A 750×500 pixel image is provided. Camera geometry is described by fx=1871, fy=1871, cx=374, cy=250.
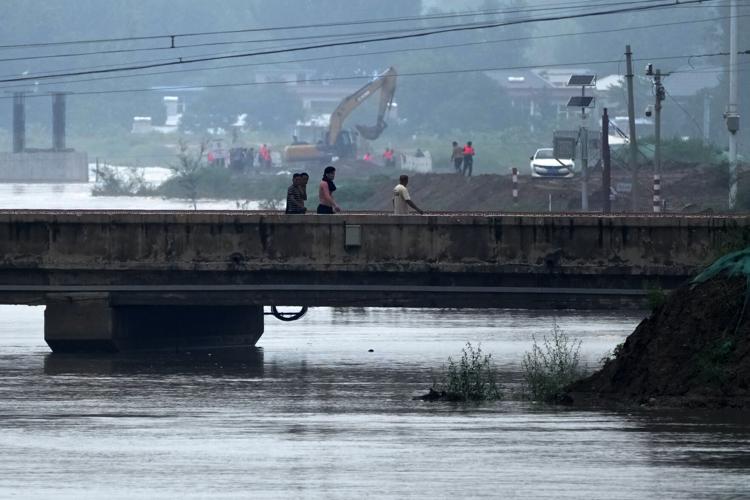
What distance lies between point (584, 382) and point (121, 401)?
482 cm

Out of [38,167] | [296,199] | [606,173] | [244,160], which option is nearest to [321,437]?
[296,199]

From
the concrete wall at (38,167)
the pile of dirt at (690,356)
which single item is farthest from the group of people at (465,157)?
the concrete wall at (38,167)

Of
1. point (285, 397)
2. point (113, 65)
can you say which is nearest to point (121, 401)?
point (285, 397)

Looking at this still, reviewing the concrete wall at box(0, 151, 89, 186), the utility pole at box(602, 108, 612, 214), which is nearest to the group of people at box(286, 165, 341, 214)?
the utility pole at box(602, 108, 612, 214)

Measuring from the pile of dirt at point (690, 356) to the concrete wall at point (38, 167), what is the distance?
11072 centimetres

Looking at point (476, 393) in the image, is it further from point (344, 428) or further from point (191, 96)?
point (191, 96)

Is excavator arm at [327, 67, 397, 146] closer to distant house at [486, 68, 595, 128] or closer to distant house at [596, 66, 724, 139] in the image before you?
distant house at [596, 66, 724, 139]

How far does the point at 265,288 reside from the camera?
2511 centimetres

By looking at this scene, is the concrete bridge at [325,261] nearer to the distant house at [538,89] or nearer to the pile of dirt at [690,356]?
the pile of dirt at [690,356]

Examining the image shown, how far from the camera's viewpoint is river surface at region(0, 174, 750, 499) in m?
13.6

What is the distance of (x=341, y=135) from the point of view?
371ft

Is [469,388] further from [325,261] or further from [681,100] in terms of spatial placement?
[681,100]

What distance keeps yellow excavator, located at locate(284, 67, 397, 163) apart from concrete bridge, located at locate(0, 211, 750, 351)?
77.8 metres

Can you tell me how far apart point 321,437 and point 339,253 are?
344 inches
